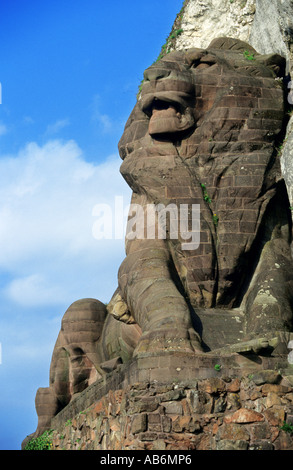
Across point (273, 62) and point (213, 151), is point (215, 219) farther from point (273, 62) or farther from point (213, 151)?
point (273, 62)

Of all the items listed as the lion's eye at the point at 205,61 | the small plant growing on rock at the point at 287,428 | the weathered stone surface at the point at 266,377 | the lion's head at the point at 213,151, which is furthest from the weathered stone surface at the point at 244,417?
the lion's eye at the point at 205,61

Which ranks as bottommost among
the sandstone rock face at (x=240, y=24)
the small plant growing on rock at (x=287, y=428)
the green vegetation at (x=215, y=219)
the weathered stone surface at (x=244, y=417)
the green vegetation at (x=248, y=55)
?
the small plant growing on rock at (x=287, y=428)

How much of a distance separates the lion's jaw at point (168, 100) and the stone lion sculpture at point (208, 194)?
2cm

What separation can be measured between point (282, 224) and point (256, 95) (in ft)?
7.57

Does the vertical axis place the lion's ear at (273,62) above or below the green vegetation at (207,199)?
above

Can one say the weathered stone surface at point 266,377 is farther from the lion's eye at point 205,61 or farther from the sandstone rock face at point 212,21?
the sandstone rock face at point 212,21

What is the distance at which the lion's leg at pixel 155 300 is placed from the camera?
634 inches

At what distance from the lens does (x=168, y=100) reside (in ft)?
62.1

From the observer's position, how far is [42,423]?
20.6 m

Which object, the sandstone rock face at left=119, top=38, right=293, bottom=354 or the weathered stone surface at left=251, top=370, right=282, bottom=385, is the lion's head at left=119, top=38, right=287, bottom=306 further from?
the weathered stone surface at left=251, top=370, right=282, bottom=385

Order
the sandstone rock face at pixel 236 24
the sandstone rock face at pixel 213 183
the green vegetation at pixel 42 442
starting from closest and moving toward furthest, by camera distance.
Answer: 1. the sandstone rock face at pixel 213 183
2. the green vegetation at pixel 42 442
3. the sandstone rock face at pixel 236 24

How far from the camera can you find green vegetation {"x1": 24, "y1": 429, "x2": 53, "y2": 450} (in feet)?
63.9

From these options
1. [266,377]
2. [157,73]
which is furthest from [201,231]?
[266,377]

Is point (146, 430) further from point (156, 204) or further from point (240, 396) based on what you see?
point (156, 204)
